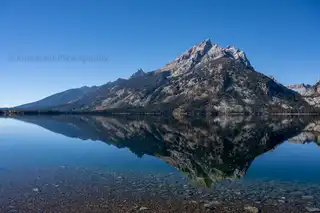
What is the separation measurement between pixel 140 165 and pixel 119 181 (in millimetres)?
12778

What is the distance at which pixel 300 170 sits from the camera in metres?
50.0

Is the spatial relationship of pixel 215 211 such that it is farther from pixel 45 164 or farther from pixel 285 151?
pixel 285 151

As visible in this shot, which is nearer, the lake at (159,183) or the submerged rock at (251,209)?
the submerged rock at (251,209)

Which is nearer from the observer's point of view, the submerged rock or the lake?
the submerged rock

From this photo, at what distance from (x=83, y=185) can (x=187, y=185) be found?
41.9ft

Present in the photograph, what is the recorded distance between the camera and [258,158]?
60938 millimetres

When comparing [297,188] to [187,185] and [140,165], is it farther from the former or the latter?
[140,165]

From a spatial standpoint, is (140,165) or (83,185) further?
(140,165)

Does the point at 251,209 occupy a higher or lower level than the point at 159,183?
lower

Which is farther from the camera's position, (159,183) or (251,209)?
(159,183)

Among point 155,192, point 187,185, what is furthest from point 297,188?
point 155,192

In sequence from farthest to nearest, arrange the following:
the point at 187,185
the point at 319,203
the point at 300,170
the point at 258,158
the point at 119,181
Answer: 1. the point at 258,158
2. the point at 300,170
3. the point at 119,181
4. the point at 187,185
5. the point at 319,203

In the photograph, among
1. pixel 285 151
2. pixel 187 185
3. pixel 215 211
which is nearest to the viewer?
pixel 215 211

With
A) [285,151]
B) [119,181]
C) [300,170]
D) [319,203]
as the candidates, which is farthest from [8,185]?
[285,151]
